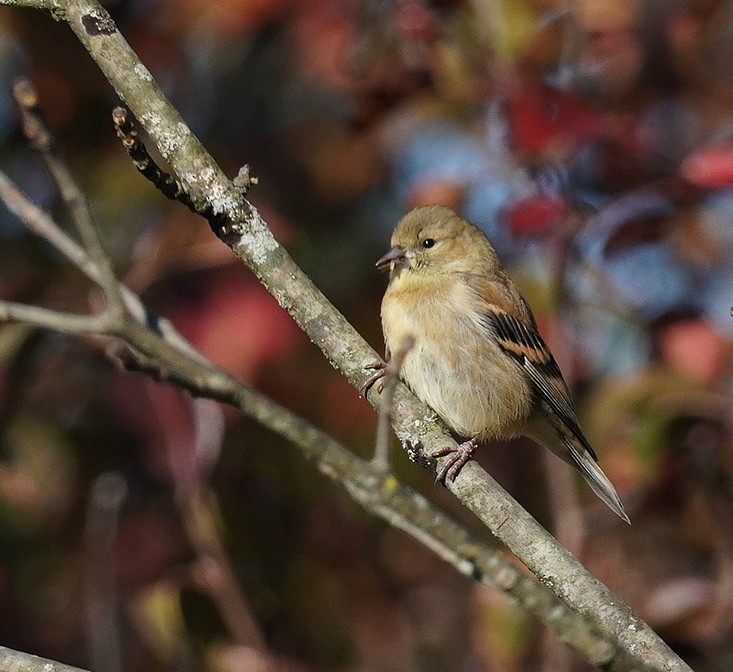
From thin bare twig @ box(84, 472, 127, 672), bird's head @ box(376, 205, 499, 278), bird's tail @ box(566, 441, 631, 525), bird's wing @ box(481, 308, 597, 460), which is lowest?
thin bare twig @ box(84, 472, 127, 672)

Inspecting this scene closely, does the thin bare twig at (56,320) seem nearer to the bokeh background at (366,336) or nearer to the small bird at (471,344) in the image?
the bokeh background at (366,336)

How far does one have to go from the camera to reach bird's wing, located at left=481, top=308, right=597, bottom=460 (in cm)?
416

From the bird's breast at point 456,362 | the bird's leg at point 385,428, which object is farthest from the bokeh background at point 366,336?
the bird's leg at point 385,428

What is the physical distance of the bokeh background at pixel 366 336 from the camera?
12.5 feet

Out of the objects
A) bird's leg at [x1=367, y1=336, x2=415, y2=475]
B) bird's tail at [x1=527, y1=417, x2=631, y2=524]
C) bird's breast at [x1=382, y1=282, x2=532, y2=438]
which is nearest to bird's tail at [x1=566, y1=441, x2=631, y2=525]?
bird's tail at [x1=527, y1=417, x2=631, y2=524]

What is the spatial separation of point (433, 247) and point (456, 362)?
578mm

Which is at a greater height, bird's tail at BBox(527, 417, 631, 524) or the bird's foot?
bird's tail at BBox(527, 417, 631, 524)

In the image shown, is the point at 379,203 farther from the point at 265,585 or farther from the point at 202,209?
the point at 202,209

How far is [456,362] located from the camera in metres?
4.02

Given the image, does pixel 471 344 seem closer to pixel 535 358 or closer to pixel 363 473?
pixel 535 358

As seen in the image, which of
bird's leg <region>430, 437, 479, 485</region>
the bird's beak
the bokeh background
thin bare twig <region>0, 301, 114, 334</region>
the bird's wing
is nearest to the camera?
thin bare twig <region>0, 301, 114, 334</region>

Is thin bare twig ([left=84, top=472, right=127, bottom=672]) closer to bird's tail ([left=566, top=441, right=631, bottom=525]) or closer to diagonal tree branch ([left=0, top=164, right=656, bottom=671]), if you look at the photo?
bird's tail ([left=566, top=441, right=631, bottom=525])

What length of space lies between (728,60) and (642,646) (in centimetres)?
482

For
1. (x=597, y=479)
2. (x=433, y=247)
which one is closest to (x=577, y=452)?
(x=597, y=479)
